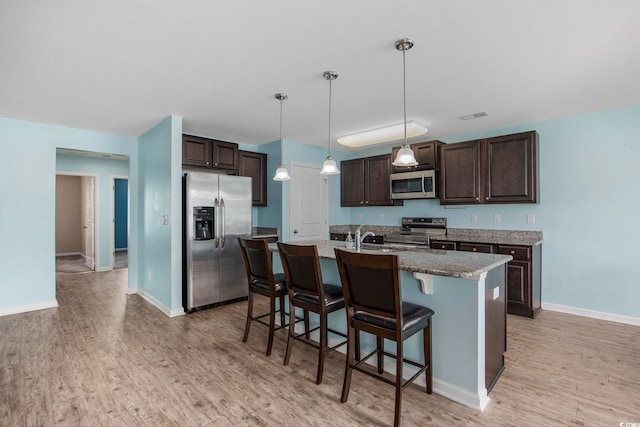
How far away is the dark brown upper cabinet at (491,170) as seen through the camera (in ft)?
12.6

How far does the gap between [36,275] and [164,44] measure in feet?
12.0

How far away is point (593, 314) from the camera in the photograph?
12.0ft

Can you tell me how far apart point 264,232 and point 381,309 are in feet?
12.1

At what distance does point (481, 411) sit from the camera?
1948 millimetres

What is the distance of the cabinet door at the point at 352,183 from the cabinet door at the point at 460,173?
144 cm

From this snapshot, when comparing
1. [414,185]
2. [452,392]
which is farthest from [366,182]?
[452,392]

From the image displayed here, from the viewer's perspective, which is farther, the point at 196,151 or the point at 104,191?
the point at 104,191

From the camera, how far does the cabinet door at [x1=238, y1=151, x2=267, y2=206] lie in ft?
16.3

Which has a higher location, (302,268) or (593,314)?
(302,268)

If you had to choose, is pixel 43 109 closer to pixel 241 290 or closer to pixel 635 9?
pixel 241 290

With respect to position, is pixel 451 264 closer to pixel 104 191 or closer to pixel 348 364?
pixel 348 364

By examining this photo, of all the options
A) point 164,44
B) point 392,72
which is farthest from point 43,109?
point 392,72

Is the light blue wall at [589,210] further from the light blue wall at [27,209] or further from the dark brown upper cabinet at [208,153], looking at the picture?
the light blue wall at [27,209]

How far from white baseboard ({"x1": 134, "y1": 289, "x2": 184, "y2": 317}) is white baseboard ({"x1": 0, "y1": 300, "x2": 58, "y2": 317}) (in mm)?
919
